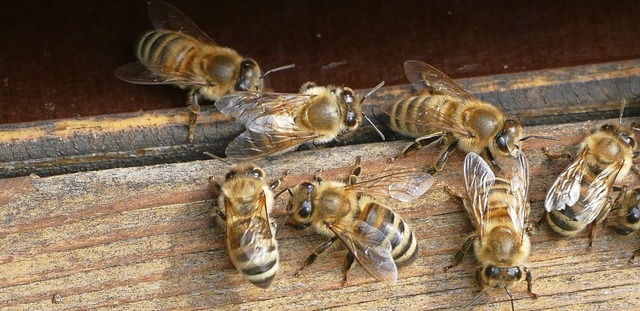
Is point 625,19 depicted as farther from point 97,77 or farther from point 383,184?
point 97,77

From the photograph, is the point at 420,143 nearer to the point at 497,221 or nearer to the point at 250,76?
the point at 497,221

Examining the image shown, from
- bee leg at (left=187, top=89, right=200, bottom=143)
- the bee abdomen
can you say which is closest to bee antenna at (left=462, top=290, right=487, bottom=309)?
bee leg at (left=187, top=89, right=200, bottom=143)

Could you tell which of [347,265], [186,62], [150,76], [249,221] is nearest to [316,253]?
[347,265]

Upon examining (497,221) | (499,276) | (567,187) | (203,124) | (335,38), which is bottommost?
(497,221)

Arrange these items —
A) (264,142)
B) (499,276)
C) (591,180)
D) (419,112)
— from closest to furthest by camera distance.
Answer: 1. (499,276)
2. (264,142)
3. (591,180)
4. (419,112)

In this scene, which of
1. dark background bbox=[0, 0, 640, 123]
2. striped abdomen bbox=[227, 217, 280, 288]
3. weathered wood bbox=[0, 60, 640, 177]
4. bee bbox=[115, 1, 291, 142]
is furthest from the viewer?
bee bbox=[115, 1, 291, 142]

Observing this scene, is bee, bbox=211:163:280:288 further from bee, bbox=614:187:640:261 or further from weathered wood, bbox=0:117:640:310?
bee, bbox=614:187:640:261
